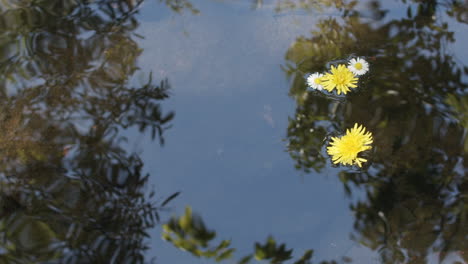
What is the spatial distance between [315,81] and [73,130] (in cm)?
120

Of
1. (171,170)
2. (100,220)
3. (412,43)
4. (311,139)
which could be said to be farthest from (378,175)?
(100,220)

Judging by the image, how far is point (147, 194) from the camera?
74.1 inches

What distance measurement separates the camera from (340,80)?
1.98 metres

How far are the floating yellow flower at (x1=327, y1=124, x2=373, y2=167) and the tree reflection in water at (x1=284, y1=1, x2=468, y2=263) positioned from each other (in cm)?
5

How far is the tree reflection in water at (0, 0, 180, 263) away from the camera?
1.82 m

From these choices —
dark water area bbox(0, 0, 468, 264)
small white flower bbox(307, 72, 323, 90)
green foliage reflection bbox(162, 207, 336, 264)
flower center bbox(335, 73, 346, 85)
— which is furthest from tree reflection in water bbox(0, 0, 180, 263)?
flower center bbox(335, 73, 346, 85)

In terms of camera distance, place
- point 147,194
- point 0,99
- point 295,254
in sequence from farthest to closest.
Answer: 1. point 0,99
2. point 147,194
3. point 295,254

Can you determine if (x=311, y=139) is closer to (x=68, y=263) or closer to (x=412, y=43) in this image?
(x=412, y=43)

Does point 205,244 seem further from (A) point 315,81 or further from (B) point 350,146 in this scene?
(A) point 315,81

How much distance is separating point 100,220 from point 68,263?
21 cm

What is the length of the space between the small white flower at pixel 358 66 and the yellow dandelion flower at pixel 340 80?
0.10 ft

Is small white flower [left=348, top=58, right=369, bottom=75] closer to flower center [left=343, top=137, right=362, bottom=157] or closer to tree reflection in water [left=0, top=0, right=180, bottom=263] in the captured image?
flower center [left=343, top=137, right=362, bottom=157]

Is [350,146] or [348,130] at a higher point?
[348,130]

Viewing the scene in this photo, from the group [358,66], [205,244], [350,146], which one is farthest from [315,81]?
[205,244]
